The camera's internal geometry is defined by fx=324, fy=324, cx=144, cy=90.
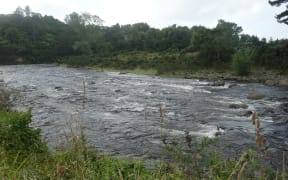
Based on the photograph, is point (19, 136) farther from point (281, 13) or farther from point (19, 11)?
point (19, 11)

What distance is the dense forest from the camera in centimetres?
4953

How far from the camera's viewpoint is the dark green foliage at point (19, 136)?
8.27 m

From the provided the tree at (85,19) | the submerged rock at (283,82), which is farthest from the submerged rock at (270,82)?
the tree at (85,19)

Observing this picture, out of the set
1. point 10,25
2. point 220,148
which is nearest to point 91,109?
point 220,148

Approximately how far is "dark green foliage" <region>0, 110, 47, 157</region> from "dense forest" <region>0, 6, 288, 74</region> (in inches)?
1476

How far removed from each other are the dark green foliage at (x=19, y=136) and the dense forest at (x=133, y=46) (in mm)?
37494

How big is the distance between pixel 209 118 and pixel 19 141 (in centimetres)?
1113

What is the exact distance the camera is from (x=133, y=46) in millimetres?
95625

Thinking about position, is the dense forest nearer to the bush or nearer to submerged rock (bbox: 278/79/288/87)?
the bush

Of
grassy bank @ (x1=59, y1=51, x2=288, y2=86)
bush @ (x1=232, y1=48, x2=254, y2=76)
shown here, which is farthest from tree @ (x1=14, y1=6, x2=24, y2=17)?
bush @ (x1=232, y1=48, x2=254, y2=76)

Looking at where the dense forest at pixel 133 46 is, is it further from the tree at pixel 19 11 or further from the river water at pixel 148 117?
the river water at pixel 148 117

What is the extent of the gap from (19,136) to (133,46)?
8815 cm

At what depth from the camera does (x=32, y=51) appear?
89562 millimetres

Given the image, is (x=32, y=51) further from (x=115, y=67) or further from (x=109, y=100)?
(x=109, y=100)
